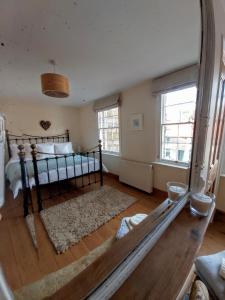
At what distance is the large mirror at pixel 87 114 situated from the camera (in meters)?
0.82

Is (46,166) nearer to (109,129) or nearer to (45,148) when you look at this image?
(45,148)

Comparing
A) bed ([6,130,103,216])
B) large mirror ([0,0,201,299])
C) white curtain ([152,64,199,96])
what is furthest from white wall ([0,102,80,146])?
white curtain ([152,64,199,96])

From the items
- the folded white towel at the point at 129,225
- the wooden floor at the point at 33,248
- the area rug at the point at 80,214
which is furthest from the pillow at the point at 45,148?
the folded white towel at the point at 129,225

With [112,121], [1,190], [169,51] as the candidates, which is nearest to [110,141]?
[112,121]

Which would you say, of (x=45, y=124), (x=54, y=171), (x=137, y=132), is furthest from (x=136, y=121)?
(x=54, y=171)

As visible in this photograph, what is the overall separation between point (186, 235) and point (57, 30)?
1759mm

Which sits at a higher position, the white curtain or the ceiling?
the ceiling

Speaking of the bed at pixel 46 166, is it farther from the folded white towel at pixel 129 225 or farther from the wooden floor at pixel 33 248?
the folded white towel at pixel 129 225

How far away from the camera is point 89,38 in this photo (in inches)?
47.7

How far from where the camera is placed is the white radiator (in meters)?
2.24

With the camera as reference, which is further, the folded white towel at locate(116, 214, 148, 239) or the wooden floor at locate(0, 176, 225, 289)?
the folded white towel at locate(116, 214, 148, 239)

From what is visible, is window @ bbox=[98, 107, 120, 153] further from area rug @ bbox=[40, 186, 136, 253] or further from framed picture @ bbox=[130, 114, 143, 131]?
area rug @ bbox=[40, 186, 136, 253]

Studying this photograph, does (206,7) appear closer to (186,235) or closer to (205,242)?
(186,235)

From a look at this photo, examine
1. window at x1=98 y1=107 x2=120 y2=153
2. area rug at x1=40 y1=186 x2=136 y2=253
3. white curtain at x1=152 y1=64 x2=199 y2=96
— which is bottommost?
area rug at x1=40 y1=186 x2=136 y2=253
